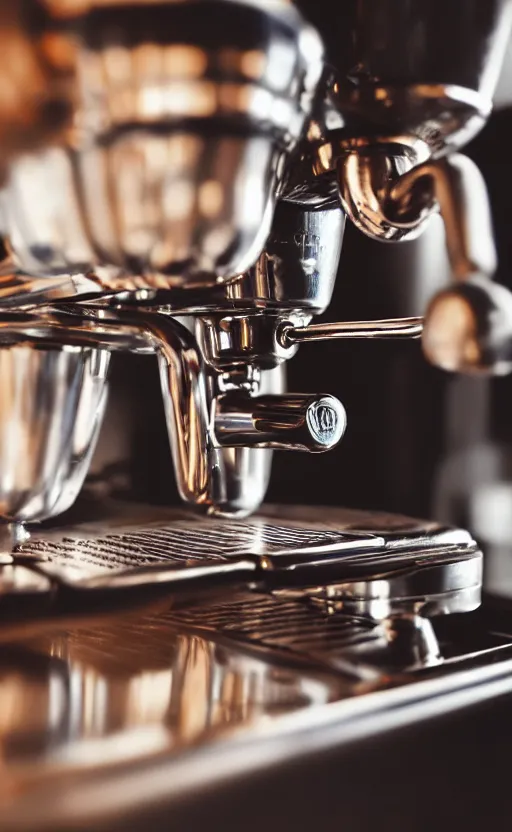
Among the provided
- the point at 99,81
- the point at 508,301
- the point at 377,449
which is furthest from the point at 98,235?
the point at 377,449

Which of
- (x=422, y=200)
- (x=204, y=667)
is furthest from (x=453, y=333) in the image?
(x=204, y=667)

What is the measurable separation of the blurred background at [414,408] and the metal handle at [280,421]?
27 cm

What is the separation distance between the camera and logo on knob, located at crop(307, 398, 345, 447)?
25.9 inches

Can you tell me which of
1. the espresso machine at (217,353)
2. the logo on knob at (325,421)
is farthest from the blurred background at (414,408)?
the logo on knob at (325,421)

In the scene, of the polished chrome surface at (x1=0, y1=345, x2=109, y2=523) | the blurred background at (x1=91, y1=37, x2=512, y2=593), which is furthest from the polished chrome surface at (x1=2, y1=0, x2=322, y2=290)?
the blurred background at (x1=91, y1=37, x2=512, y2=593)

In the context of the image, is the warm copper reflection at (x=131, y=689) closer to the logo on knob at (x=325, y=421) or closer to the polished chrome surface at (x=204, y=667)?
the polished chrome surface at (x=204, y=667)

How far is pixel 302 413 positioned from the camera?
660 millimetres

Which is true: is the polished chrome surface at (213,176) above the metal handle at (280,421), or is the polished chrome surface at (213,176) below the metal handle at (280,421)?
above

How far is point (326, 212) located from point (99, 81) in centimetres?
25

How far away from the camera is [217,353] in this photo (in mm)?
691

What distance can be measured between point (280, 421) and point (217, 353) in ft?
0.21

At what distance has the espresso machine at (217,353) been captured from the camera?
423 millimetres

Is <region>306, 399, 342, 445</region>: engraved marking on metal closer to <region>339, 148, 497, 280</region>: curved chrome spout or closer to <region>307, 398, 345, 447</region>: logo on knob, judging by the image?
<region>307, 398, 345, 447</region>: logo on knob

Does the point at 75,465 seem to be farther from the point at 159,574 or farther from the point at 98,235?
the point at 98,235
